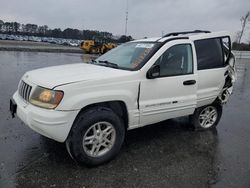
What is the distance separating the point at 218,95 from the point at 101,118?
2773mm

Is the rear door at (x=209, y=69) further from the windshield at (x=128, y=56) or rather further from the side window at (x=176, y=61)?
the windshield at (x=128, y=56)

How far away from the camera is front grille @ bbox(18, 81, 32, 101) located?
359cm

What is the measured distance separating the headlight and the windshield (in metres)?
1.25

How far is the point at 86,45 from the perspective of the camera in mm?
33938

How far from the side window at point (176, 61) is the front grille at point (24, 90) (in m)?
1.95

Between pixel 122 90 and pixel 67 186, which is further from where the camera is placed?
pixel 122 90

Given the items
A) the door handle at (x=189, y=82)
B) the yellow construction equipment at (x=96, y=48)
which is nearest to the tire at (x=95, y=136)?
the door handle at (x=189, y=82)

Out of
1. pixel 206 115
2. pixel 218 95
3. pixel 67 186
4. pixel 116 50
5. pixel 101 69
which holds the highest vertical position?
pixel 116 50

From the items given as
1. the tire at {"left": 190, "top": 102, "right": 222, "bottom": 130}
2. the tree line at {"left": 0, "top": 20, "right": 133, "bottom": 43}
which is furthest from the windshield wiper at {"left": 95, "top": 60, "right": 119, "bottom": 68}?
the tree line at {"left": 0, "top": 20, "right": 133, "bottom": 43}

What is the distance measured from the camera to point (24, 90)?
3.73m

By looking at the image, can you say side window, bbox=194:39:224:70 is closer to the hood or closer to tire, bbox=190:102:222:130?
tire, bbox=190:102:222:130

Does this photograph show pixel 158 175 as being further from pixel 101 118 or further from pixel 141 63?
pixel 141 63

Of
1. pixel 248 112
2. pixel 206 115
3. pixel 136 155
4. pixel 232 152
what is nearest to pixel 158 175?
pixel 136 155

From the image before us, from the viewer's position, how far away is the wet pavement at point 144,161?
3.25m
